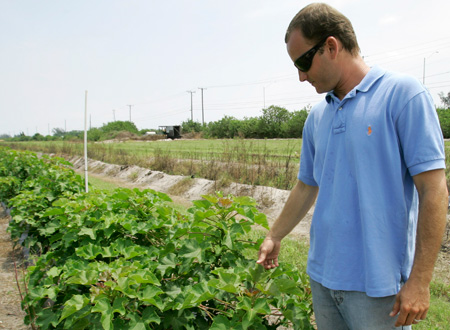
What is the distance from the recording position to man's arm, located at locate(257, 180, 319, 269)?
2078 millimetres

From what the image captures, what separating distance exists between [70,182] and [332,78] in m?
4.41

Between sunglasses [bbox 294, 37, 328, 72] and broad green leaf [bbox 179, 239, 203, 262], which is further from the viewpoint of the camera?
broad green leaf [bbox 179, 239, 203, 262]

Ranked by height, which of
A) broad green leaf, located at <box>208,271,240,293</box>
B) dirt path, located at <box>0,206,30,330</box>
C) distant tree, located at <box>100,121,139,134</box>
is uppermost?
distant tree, located at <box>100,121,139,134</box>

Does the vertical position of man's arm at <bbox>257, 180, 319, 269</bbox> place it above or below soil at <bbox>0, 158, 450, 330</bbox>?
above

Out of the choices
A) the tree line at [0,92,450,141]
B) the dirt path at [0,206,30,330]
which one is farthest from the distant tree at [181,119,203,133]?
the dirt path at [0,206,30,330]

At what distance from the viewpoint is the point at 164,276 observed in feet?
7.54

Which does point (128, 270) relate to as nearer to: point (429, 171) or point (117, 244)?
point (117, 244)

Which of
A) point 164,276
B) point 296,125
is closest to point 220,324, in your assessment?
point 164,276

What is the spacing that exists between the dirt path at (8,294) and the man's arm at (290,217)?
8.13 feet

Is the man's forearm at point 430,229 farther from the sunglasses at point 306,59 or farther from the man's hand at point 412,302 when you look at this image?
the sunglasses at point 306,59

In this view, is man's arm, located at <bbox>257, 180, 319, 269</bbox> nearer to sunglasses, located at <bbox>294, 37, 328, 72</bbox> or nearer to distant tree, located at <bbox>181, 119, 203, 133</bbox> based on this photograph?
sunglasses, located at <bbox>294, 37, 328, 72</bbox>

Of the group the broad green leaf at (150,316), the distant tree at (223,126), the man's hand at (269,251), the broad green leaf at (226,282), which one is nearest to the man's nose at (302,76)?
the man's hand at (269,251)

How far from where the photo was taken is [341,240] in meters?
1.62

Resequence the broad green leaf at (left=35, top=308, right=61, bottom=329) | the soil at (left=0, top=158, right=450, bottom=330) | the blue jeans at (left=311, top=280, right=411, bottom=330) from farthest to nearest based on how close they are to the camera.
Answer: the soil at (left=0, top=158, right=450, bottom=330) < the broad green leaf at (left=35, top=308, right=61, bottom=329) < the blue jeans at (left=311, top=280, right=411, bottom=330)
